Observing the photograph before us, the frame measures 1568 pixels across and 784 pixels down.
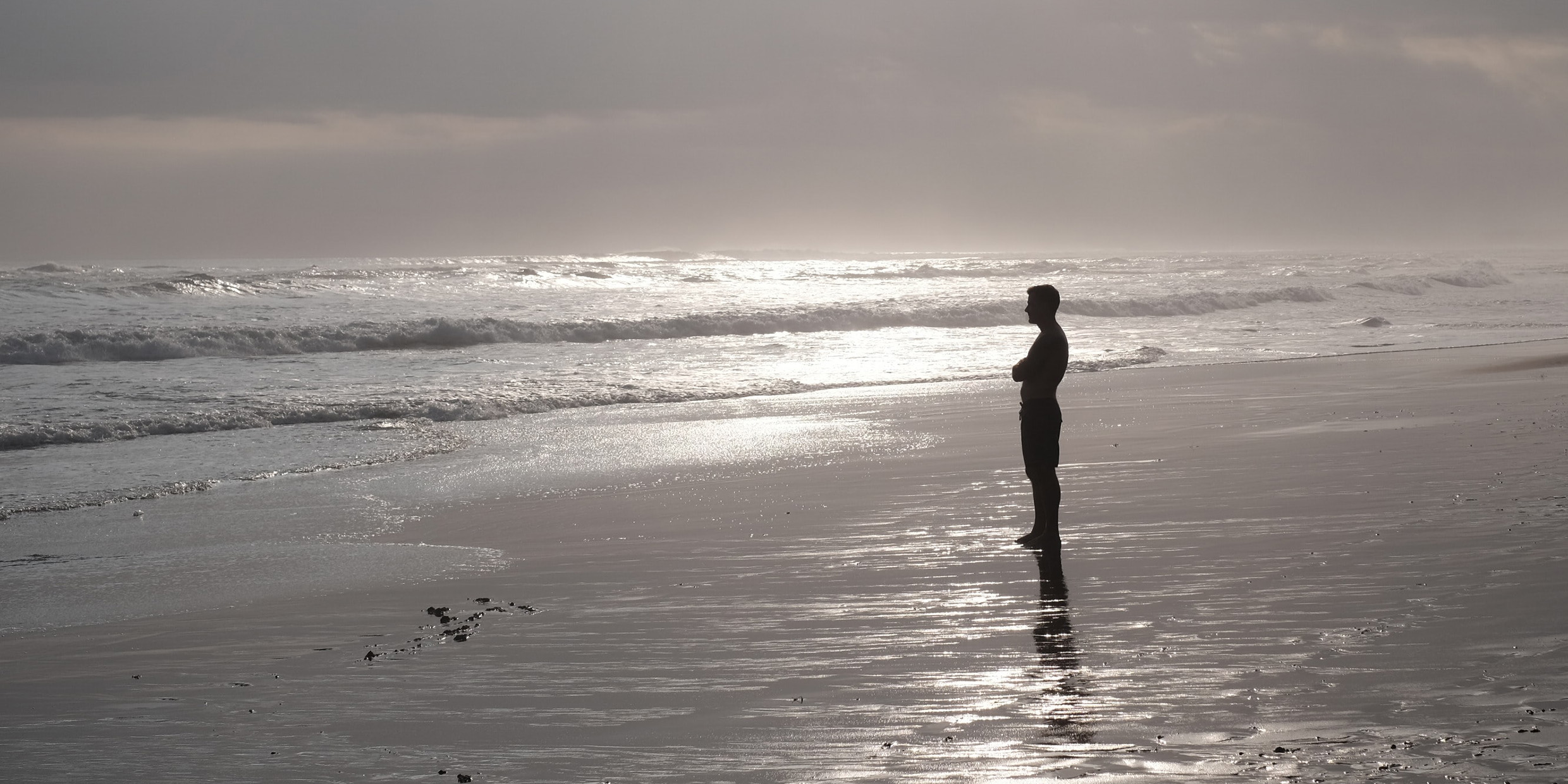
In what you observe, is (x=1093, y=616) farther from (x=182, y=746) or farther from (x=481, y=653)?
(x=182, y=746)

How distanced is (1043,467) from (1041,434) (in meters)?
0.20

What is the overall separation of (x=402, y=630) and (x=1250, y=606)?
13.2 feet

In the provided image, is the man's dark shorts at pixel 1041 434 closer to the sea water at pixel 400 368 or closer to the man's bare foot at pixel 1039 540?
the man's bare foot at pixel 1039 540

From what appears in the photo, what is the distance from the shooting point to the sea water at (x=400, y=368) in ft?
28.0

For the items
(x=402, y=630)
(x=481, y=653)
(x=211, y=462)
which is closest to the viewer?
(x=481, y=653)

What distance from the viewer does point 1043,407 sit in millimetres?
7383

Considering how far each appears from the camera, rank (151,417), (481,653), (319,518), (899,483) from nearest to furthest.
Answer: (481,653) < (319,518) < (899,483) < (151,417)

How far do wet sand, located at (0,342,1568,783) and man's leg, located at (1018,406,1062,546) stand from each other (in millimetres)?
156

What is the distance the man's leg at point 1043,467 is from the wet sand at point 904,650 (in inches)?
6.2

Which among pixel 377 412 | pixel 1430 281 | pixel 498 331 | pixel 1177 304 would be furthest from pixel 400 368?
pixel 1430 281

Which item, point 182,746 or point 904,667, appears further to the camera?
point 904,667

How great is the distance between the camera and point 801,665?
5129 mm

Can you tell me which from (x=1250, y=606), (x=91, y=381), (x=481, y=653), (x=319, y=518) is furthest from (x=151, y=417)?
(x=1250, y=606)

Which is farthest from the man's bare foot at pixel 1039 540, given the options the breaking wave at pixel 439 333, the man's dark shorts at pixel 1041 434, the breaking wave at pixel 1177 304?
the breaking wave at pixel 1177 304
